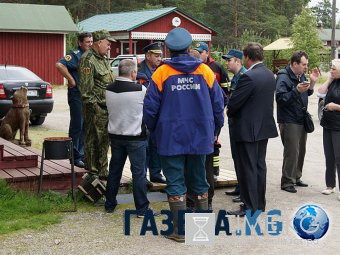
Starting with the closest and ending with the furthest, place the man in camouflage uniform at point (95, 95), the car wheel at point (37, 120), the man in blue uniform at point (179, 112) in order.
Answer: the man in blue uniform at point (179, 112) < the man in camouflage uniform at point (95, 95) < the car wheel at point (37, 120)

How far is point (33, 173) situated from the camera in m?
7.16

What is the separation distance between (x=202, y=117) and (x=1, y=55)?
25.1m

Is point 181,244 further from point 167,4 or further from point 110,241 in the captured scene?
point 167,4

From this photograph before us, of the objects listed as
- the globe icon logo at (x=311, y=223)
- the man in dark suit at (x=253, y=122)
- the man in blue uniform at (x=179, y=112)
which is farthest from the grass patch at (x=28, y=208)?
the globe icon logo at (x=311, y=223)

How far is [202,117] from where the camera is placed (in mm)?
5469

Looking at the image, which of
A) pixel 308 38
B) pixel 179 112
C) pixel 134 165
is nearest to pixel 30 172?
pixel 134 165

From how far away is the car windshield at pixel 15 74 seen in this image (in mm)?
13602

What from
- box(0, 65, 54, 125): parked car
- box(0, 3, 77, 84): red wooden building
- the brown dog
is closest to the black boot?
the brown dog

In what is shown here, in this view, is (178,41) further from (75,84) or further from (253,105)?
(75,84)

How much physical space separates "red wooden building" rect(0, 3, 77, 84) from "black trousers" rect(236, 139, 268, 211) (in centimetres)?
2397

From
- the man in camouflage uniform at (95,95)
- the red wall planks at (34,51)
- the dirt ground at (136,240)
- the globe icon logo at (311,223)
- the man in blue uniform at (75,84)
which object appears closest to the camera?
the dirt ground at (136,240)

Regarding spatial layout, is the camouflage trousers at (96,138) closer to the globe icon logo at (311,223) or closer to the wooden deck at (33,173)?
the wooden deck at (33,173)

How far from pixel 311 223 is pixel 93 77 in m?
3.21

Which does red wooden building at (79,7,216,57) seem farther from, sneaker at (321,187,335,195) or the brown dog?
sneaker at (321,187,335,195)
